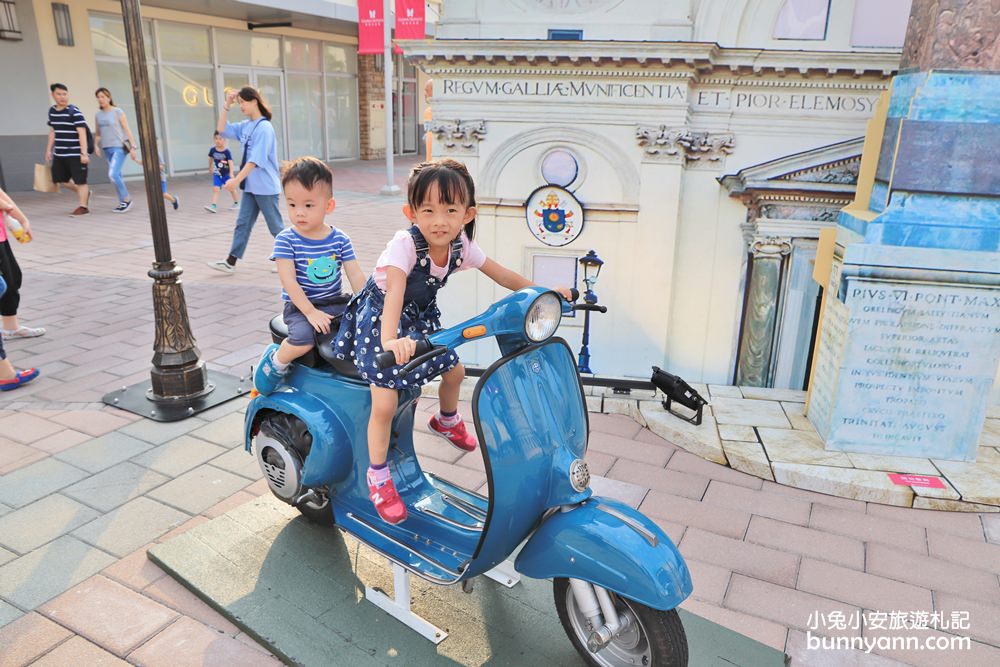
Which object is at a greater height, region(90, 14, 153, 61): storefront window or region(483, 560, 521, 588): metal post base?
region(90, 14, 153, 61): storefront window

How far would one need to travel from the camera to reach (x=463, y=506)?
2926mm

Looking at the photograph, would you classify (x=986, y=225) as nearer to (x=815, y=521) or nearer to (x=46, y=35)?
(x=815, y=521)

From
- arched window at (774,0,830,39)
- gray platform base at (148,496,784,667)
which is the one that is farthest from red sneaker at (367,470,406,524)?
arched window at (774,0,830,39)

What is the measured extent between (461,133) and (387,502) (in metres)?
3.10

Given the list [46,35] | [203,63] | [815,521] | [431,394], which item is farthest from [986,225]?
[203,63]

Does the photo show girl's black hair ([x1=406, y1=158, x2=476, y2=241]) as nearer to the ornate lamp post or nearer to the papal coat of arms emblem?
the ornate lamp post

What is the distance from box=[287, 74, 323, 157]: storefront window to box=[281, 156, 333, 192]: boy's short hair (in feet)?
54.9

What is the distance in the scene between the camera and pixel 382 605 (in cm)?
278

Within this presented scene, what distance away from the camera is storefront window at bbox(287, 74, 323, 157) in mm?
18859

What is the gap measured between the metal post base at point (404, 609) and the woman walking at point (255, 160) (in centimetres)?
533

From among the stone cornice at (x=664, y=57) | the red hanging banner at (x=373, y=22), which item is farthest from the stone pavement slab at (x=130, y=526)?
the red hanging banner at (x=373, y=22)

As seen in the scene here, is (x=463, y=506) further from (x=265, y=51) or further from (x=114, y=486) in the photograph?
(x=265, y=51)

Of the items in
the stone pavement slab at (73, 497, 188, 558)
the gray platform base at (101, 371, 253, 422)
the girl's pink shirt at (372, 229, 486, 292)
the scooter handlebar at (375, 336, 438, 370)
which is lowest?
the stone pavement slab at (73, 497, 188, 558)

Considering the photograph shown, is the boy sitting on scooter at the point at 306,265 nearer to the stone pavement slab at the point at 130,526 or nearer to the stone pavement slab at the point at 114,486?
the stone pavement slab at the point at 130,526
